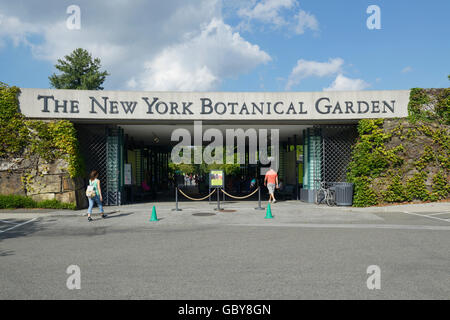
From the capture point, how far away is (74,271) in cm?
517

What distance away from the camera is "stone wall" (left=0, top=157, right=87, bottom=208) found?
522 inches

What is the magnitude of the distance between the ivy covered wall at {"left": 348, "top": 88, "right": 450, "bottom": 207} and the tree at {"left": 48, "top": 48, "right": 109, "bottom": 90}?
46411 millimetres

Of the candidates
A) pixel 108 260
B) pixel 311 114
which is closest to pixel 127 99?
pixel 311 114

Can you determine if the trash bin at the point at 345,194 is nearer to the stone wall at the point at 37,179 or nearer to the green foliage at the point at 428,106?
the green foliage at the point at 428,106

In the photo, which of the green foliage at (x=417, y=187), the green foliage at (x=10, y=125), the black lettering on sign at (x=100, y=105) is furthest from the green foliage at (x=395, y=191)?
the green foliage at (x=10, y=125)

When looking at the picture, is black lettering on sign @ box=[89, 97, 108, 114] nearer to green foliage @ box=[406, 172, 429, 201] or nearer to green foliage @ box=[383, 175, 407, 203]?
green foliage @ box=[383, 175, 407, 203]

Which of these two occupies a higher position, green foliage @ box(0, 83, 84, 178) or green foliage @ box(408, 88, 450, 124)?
green foliage @ box(408, 88, 450, 124)

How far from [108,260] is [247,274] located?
97.7 inches

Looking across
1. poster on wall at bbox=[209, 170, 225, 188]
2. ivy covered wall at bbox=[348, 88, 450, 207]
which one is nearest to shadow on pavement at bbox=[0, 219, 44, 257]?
poster on wall at bbox=[209, 170, 225, 188]

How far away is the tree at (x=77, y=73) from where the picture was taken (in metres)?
51.7

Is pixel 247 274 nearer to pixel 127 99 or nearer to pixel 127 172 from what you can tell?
pixel 127 99

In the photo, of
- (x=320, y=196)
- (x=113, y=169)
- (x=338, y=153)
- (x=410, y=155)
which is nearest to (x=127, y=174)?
(x=113, y=169)

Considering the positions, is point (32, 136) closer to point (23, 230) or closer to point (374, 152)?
point (23, 230)
